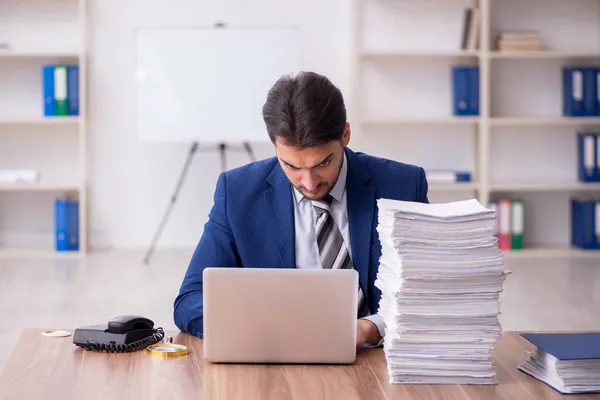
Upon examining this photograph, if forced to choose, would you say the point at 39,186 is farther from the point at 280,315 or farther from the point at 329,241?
the point at 280,315

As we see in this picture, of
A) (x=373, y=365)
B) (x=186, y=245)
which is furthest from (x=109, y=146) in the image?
(x=373, y=365)

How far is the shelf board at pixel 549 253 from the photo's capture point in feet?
22.6

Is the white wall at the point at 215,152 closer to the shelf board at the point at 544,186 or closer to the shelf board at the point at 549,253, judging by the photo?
the shelf board at the point at 544,186

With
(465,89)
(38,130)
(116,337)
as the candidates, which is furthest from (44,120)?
(116,337)

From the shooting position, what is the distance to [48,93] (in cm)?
683

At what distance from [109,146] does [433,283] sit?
218 inches

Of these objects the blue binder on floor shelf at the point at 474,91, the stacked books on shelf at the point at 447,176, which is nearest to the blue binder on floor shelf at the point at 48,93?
the stacked books on shelf at the point at 447,176

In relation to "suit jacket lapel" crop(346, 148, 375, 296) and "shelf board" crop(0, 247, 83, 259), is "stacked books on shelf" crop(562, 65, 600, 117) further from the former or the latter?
"suit jacket lapel" crop(346, 148, 375, 296)

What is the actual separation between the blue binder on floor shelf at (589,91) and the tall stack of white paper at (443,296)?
17.9 ft

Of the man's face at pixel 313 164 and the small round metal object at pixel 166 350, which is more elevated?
the man's face at pixel 313 164

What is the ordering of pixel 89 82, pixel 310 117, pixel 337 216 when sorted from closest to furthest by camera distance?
pixel 310 117
pixel 337 216
pixel 89 82

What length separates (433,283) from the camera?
1.84 m

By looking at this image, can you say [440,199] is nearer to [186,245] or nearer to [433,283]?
[186,245]

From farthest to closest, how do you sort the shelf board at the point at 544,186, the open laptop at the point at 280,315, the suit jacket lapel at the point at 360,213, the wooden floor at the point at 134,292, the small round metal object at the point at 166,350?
1. the shelf board at the point at 544,186
2. the wooden floor at the point at 134,292
3. the suit jacket lapel at the point at 360,213
4. the small round metal object at the point at 166,350
5. the open laptop at the point at 280,315
